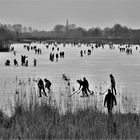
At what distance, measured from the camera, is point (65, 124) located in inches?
415

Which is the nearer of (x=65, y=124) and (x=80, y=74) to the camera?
(x=65, y=124)

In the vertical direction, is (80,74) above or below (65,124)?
below

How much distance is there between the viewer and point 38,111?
1127 cm

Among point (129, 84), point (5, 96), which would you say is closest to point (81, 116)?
point (5, 96)

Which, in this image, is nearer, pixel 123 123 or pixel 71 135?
pixel 71 135

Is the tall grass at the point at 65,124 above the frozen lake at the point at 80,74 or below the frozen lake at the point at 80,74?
above

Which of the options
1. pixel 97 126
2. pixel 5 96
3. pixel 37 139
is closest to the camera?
pixel 37 139

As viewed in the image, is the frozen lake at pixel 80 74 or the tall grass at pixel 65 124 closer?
the tall grass at pixel 65 124

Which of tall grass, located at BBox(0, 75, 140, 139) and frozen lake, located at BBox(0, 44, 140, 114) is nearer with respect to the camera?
tall grass, located at BBox(0, 75, 140, 139)

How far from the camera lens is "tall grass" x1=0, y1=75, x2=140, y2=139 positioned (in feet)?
32.6

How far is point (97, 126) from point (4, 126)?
2692mm

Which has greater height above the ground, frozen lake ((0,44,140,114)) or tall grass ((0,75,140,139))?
tall grass ((0,75,140,139))

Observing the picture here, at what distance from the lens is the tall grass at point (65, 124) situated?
9922mm

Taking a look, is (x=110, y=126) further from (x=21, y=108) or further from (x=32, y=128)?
(x=21, y=108)
